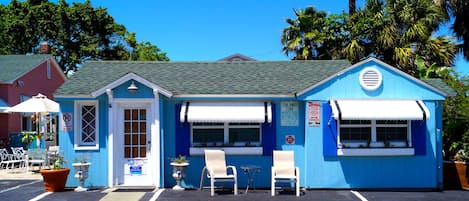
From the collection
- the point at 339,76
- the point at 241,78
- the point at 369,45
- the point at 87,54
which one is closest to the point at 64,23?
the point at 87,54

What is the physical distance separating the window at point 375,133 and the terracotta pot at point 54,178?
7.02 meters

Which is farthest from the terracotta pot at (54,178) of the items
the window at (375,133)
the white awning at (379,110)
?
the window at (375,133)

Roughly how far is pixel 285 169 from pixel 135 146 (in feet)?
12.9

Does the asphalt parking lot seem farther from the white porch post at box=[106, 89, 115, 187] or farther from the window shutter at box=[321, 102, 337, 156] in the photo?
the window shutter at box=[321, 102, 337, 156]

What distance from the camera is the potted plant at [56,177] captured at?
12383 mm

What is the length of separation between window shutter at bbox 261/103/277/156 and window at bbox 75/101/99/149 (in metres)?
4.31

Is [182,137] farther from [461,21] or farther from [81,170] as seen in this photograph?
[461,21]

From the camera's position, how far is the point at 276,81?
14.0 meters

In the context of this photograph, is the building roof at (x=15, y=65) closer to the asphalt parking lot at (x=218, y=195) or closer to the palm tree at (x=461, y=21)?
the asphalt parking lot at (x=218, y=195)

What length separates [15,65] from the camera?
2661 cm

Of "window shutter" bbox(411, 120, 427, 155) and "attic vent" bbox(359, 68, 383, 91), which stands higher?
"attic vent" bbox(359, 68, 383, 91)

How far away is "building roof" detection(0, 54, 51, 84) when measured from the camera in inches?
967

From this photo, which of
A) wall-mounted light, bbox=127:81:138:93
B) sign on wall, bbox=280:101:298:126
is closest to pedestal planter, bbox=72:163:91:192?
wall-mounted light, bbox=127:81:138:93

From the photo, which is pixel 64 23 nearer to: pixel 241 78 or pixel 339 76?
pixel 241 78
